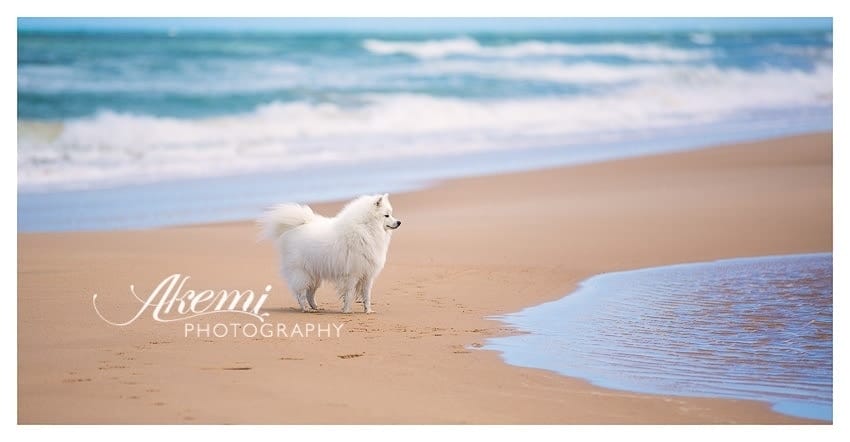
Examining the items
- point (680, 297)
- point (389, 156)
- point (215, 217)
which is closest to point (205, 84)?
point (389, 156)

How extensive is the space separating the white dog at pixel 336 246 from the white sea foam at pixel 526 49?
1388 centimetres

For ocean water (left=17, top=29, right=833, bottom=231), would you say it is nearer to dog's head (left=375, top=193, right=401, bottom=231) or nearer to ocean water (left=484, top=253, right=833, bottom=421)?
dog's head (left=375, top=193, right=401, bottom=231)

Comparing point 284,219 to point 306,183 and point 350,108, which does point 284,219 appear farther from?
point 350,108

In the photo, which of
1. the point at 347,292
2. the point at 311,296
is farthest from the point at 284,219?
the point at 347,292

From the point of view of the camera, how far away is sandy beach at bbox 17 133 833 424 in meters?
5.03

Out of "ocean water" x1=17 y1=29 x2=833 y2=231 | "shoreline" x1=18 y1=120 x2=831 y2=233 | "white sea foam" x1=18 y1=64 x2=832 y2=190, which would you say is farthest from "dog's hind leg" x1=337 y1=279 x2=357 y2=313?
"white sea foam" x1=18 y1=64 x2=832 y2=190

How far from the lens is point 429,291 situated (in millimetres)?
7715

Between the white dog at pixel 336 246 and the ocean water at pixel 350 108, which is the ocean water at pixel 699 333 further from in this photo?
the ocean water at pixel 350 108

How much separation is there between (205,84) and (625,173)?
10.9 m

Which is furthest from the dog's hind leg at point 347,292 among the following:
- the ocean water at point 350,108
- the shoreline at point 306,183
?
the ocean water at point 350,108

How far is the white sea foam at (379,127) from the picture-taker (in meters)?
13.4

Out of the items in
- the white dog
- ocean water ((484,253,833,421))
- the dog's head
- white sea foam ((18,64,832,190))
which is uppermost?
white sea foam ((18,64,832,190))

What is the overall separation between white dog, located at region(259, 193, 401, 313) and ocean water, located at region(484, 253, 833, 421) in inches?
41.0

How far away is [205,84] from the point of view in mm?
20406
